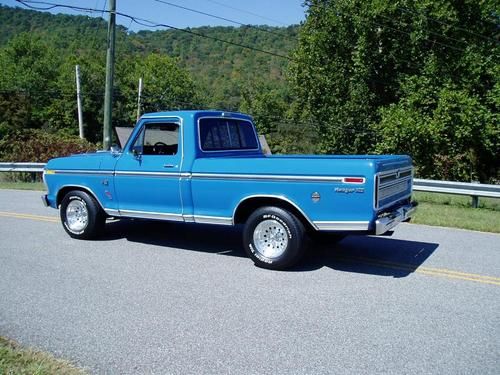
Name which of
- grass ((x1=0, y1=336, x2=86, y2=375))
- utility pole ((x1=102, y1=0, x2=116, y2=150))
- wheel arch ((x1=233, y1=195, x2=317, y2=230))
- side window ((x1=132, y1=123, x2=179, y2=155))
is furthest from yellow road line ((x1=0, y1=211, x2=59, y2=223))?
utility pole ((x1=102, y1=0, x2=116, y2=150))

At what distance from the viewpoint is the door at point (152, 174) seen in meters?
7.12

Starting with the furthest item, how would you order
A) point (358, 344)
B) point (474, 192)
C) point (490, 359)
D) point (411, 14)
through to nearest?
point (411, 14) < point (474, 192) < point (358, 344) < point (490, 359)

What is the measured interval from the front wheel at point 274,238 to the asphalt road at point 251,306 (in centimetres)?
17

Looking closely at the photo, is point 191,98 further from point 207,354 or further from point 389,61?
point 207,354

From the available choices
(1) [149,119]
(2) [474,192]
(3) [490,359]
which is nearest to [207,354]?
(3) [490,359]

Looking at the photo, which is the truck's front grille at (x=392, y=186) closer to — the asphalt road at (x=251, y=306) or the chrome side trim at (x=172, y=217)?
the asphalt road at (x=251, y=306)

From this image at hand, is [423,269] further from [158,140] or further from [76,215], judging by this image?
[76,215]

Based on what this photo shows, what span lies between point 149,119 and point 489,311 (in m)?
5.22

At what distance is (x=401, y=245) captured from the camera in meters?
7.81

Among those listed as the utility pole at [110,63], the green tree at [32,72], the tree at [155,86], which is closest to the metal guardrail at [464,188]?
the utility pole at [110,63]

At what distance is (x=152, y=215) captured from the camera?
24.2ft

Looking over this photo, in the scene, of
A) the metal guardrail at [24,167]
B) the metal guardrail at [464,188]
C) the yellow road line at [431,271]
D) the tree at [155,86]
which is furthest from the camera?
the tree at [155,86]

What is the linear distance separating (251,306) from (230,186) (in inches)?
78.6

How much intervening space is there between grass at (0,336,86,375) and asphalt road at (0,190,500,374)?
143 mm
